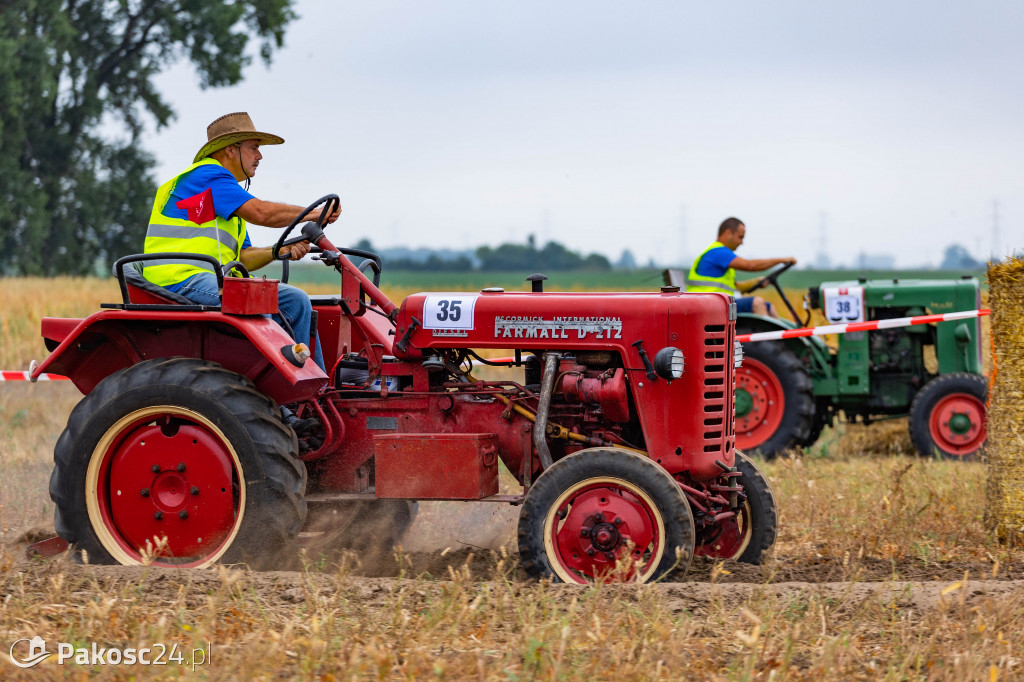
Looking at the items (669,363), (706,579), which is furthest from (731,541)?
(669,363)

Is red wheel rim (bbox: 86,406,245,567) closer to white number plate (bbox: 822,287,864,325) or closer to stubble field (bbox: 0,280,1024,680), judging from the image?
stubble field (bbox: 0,280,1024,680)

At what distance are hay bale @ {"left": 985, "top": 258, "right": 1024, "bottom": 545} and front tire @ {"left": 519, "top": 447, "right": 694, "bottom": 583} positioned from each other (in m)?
2.06

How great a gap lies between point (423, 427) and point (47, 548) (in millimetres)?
1727

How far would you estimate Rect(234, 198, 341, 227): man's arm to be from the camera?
4863 mm

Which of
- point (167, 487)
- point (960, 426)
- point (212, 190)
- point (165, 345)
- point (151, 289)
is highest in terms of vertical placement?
point (212, 190)

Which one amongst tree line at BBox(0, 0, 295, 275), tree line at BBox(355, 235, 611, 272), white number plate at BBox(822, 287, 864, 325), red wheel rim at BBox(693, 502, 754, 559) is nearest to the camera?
red wheel rim at BBox(693, 502, 754, 559)

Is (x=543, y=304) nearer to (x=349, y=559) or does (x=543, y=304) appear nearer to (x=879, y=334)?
(x=349, y=559)

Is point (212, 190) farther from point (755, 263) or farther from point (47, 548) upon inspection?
→ point (755, 263)

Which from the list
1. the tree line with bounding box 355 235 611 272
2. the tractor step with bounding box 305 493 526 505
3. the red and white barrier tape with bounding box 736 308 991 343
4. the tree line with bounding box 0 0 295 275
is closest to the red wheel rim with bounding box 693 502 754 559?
the tractor step with bounding box 305 493 526 505

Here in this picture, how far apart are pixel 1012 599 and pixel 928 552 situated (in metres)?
1.23

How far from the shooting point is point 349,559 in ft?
16.1

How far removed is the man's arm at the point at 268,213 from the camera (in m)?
4.86

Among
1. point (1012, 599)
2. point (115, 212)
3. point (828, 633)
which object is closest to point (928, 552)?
point (1012, 599)

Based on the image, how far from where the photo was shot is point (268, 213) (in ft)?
16.0
